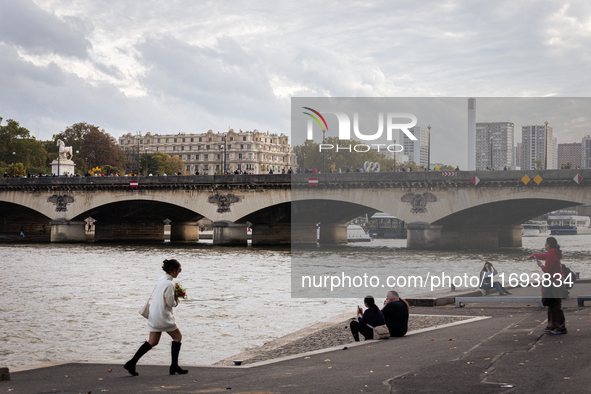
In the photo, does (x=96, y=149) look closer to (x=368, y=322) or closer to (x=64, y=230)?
(x=64, y=230)

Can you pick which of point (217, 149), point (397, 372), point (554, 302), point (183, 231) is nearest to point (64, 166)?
point (183, 231)

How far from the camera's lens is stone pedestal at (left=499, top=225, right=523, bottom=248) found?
5912cm

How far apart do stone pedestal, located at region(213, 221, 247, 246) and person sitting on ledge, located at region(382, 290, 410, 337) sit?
43.9 meters

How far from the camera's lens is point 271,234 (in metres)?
62.6

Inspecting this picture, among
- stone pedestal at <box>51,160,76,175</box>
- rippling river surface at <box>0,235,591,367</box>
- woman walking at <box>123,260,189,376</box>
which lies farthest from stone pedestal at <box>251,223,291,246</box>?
woman walking at <box>123,260,189,376</box>

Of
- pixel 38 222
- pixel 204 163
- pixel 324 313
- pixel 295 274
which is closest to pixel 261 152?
pixel 204 163

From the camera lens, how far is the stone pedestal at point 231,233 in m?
55.8

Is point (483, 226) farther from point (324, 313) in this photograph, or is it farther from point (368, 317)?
point (368, 317)

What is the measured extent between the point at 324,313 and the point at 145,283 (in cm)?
1154

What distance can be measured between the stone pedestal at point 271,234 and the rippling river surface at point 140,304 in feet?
64.3

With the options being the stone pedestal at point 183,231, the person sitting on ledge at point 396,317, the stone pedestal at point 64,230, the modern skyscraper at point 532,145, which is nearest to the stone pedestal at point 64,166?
the stone pedestal at point 183,231

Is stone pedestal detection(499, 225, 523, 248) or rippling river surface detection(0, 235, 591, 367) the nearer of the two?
rippling river surface detection(0, 235, 591, 367)

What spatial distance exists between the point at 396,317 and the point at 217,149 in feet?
528

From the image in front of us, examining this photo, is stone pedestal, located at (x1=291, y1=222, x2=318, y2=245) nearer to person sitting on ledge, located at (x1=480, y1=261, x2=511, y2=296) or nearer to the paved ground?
person sitting on ledge, located at (x1=480, y1=261, x2=511, y2=296)
